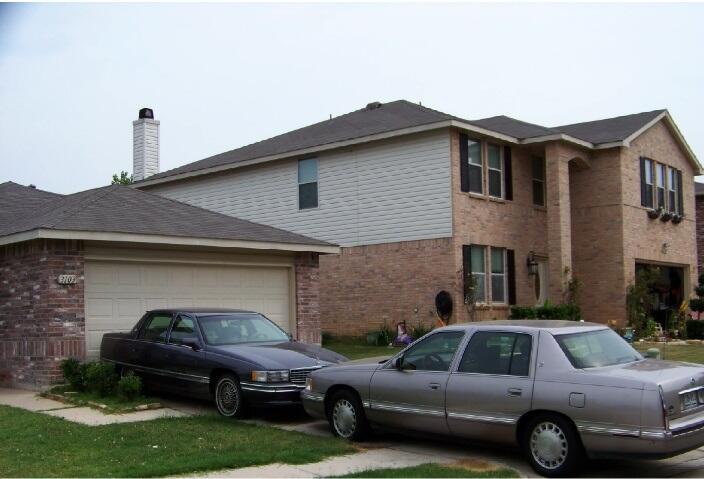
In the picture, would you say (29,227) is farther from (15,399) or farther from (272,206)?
(272,206)

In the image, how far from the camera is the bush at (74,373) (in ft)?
42.9

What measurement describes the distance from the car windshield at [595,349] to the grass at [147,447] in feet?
8.78

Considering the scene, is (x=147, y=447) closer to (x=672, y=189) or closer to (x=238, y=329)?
(x=238, y=329)

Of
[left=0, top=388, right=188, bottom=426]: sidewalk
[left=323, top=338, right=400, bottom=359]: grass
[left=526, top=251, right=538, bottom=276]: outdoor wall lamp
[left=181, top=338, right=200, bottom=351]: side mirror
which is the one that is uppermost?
[left=526, top=251, right=538, bottom=276]: outdoor wall lamp

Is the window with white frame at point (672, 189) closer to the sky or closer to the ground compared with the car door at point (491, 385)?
closer to the sky

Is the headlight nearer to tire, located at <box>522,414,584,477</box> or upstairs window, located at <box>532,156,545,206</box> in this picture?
tire, located at <box>522,414,584,477</box>

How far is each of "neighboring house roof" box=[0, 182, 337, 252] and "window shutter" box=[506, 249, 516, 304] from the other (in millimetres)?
7192

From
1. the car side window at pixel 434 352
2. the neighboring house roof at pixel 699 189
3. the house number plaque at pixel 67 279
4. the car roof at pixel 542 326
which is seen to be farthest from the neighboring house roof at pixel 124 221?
the neighboring house roof at pixel 699 189

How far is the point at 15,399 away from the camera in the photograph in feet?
42.5

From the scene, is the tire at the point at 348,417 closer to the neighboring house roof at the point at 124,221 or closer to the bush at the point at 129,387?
the bush at the point at 129,387

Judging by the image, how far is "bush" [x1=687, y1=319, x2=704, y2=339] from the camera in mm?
24594

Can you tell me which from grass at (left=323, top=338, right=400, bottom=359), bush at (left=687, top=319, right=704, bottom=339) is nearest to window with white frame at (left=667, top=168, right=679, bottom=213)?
bush at (left=687, top=319, right=704, bottom=339)

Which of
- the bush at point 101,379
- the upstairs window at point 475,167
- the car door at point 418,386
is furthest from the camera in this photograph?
the upstairs window at point 475,167

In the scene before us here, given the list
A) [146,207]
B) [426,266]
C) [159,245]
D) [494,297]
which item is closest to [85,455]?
[159,245]
